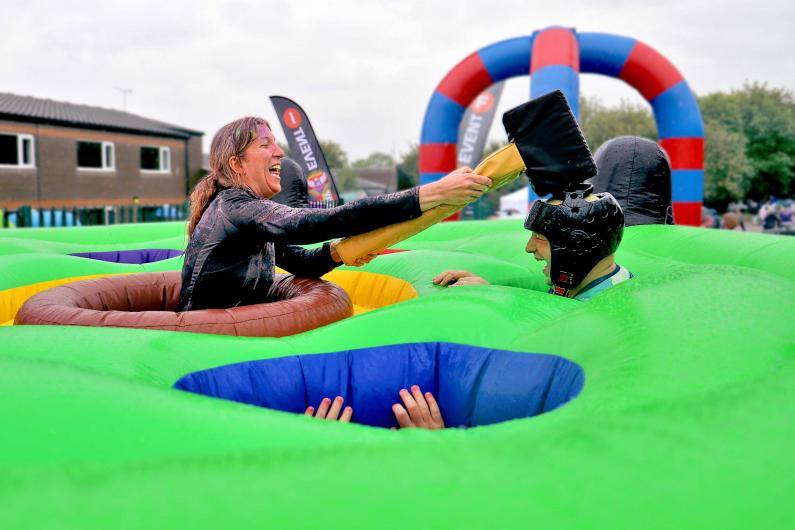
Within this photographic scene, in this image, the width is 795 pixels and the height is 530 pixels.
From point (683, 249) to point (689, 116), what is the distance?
195 inches

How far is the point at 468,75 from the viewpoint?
8141 millimetres

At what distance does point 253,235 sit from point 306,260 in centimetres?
45

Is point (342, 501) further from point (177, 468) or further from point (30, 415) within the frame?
point (30, 415)

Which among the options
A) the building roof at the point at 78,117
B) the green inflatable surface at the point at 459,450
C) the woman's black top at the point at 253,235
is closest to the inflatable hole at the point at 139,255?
the woman's black top at the point at 253,235

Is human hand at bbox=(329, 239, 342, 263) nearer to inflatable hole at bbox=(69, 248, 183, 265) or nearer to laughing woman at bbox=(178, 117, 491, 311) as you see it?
laughing woman at bbox=(178, 117, 491, 311)

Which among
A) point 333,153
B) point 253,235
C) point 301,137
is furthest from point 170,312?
point 333,153

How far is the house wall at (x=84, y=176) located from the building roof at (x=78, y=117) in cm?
22

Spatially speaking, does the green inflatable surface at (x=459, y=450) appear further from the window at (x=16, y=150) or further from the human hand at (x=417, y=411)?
the window at (x=16, y=150)

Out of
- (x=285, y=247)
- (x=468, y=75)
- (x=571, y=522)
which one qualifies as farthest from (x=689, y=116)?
(x=571, y=522)

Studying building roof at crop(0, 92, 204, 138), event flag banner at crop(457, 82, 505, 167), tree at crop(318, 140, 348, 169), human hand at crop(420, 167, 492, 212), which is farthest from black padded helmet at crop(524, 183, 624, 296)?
tree at crop(318, 140, 348, 169)

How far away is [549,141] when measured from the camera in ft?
6.34

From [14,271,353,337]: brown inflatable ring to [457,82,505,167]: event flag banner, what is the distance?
30.1 feet

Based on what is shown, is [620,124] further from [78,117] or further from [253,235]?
[253,235]

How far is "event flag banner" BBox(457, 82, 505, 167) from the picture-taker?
1146 cm
